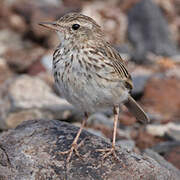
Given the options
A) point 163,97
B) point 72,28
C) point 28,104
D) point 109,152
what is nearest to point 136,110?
point 109,152

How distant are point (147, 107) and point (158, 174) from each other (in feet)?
15.1

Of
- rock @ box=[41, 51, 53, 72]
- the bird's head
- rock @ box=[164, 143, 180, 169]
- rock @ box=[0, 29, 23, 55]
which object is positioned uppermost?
the bird's head

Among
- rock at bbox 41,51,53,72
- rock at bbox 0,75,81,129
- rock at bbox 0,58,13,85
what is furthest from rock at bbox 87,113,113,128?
rock at bbox 0,58,13,85

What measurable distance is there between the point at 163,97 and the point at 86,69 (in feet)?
16.5

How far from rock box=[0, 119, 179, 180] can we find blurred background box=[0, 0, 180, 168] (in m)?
1.01

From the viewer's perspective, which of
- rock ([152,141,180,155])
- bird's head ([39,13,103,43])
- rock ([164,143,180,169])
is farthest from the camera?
rock ([152,141,180,155])

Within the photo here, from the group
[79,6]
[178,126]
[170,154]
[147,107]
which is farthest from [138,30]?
[170,154]

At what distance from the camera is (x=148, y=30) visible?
45.5 ft

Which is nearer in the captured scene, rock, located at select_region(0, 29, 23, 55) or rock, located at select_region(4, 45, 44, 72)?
rock, located at select_region(4, 45, 44, 72)

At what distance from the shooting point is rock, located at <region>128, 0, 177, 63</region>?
13.2 m

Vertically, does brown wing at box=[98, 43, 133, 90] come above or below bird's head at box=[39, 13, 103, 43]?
below

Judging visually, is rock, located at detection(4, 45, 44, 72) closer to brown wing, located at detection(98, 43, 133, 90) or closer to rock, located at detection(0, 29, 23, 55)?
rock, located at detection(0, 29, 23, 55)

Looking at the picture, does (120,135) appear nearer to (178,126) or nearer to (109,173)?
(178,126)

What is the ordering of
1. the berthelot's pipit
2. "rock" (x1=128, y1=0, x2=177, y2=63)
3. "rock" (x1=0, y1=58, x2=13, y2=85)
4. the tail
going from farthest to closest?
"rock" (x1=128, y1=0, x2=177, y2=63)
"rock" (x1=0, y1=58, x2=13, y2=85)
the tail
the berthelot's pipit
